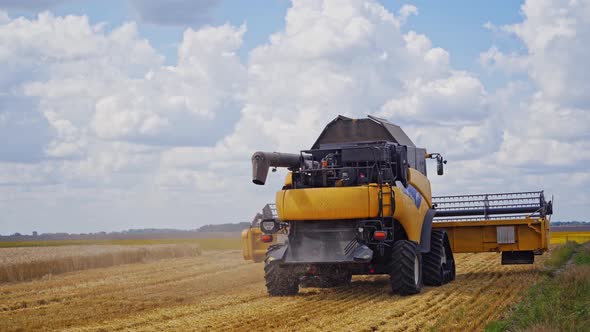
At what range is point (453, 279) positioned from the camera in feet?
68.7

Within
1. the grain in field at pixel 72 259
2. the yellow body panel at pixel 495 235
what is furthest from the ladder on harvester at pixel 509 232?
the grain in field at pixel 72 259

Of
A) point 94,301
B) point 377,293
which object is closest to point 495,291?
point 377,293

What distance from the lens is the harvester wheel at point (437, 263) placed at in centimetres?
1897

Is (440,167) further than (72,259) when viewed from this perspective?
No

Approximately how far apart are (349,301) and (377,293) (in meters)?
1.61

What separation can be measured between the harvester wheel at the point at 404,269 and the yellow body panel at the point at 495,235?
578cm

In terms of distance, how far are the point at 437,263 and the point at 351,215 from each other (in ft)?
11.8

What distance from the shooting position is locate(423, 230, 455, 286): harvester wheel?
1897cm

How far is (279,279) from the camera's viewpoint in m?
17.3

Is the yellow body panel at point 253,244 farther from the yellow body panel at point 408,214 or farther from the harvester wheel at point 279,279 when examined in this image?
the harvester wheel at point 279,279

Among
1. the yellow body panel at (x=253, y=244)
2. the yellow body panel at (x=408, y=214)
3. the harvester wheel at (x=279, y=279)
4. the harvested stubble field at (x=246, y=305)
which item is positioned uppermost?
the yellow body panel at (x=408, y=214)

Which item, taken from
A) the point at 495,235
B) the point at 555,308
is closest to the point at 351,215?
the point at 555,308

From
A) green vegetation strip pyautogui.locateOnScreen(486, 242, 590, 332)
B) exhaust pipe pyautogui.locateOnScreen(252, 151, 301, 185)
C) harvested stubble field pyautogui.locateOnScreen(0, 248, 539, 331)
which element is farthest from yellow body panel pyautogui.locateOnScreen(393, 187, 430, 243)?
green vegetation strip pyautogui.locateOnScreen(486, 242, 590, 332)

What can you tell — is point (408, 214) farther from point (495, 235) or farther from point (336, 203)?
point (495, 235)
